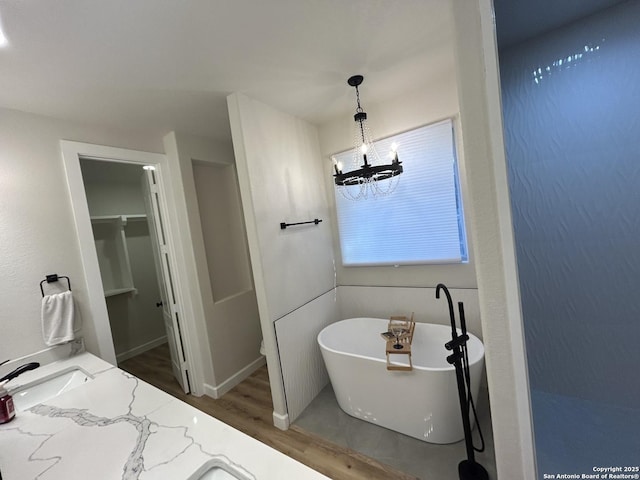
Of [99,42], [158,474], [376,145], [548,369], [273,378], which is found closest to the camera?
[158,474]

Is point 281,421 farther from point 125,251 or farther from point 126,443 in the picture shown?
point 125,251

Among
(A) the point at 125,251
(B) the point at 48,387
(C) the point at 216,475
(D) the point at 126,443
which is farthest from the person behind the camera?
(A) the point at 125,251

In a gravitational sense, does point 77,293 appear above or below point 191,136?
below

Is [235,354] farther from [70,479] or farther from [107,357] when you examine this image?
[70,479]

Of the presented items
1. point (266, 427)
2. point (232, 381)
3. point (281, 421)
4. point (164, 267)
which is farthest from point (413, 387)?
point (164, 267)

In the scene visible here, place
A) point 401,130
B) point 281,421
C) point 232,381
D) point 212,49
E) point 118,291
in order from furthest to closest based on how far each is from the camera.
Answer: point 118,291, point 232,381, point 401,130, point 281,421, point 212,49

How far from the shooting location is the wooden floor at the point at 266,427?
1.61 m

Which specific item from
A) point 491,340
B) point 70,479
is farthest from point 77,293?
point 491,340

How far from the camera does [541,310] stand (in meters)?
1.78

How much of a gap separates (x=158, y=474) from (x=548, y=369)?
7.50ft

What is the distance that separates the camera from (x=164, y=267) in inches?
96.9

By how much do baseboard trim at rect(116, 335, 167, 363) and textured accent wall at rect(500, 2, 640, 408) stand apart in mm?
4391

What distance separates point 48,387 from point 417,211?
284cm

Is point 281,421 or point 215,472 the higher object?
point 215,472
